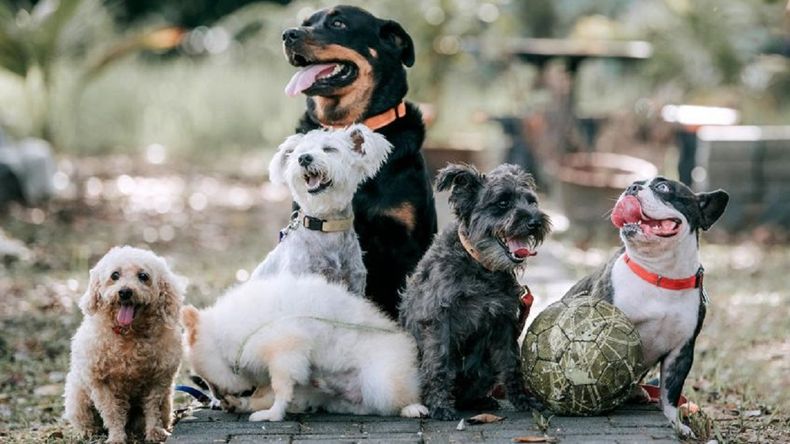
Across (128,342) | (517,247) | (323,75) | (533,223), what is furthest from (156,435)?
(323,75)

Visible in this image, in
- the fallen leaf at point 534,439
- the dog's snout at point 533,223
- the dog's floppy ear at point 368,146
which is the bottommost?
the fallen leaf at point 534,439

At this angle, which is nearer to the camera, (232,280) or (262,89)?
(232,280)

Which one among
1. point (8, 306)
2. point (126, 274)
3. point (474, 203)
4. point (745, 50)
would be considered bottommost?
point (8, 306)

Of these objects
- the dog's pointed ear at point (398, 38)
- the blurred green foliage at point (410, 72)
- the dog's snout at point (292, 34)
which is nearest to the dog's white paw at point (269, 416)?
the dog's snout at point (292, 34)

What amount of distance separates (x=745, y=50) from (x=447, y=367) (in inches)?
467

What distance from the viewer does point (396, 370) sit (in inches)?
202

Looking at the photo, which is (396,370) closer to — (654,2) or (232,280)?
(232,280)

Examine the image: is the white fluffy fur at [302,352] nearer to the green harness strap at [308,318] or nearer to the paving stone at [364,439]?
the green harness strap at [308,318]

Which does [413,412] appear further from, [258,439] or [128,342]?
[128,342]

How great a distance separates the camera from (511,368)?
534cm

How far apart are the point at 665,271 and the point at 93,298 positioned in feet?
8.30

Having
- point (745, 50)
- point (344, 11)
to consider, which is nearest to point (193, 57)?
point (745, 50)

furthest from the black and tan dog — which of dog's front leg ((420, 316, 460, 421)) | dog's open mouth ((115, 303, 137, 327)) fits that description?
dog's open mouth ((115, 303, 137, 327))

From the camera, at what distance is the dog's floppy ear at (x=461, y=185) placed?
5.16 m
